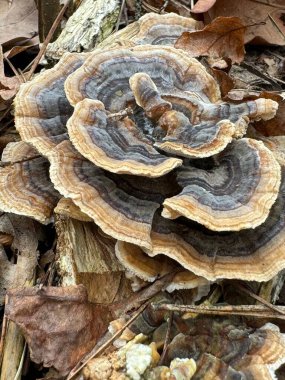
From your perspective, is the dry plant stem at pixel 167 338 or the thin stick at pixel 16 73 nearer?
the dry plant stem at pixel 167 338

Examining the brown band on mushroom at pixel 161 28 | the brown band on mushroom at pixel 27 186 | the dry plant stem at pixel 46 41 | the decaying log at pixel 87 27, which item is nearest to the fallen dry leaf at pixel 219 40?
the brown band on mushroom at pixel 161 28

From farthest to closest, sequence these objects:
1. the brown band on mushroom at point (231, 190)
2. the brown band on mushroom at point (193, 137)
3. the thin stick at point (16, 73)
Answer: the thin stick at point (16, 73)
the brown band on mushroom at point (193, 137)
the brown band on mushroom at point (231, 190)

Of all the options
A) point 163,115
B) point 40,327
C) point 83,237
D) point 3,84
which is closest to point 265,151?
point 163,115

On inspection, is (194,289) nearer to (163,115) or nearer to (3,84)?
(163,115)

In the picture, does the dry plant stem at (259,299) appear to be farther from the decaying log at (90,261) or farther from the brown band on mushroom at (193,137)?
the brown band on mushroom at (193,137)

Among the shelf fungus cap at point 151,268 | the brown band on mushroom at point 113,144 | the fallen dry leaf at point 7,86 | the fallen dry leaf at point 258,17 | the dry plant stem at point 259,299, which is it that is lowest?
the dry plant stem at point 259,299

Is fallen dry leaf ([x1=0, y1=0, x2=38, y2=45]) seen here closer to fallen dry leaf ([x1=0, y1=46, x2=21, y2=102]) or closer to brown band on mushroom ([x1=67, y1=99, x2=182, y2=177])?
fallen dry leaf ([x1=0, y1=46, x2=21, y2=102])
